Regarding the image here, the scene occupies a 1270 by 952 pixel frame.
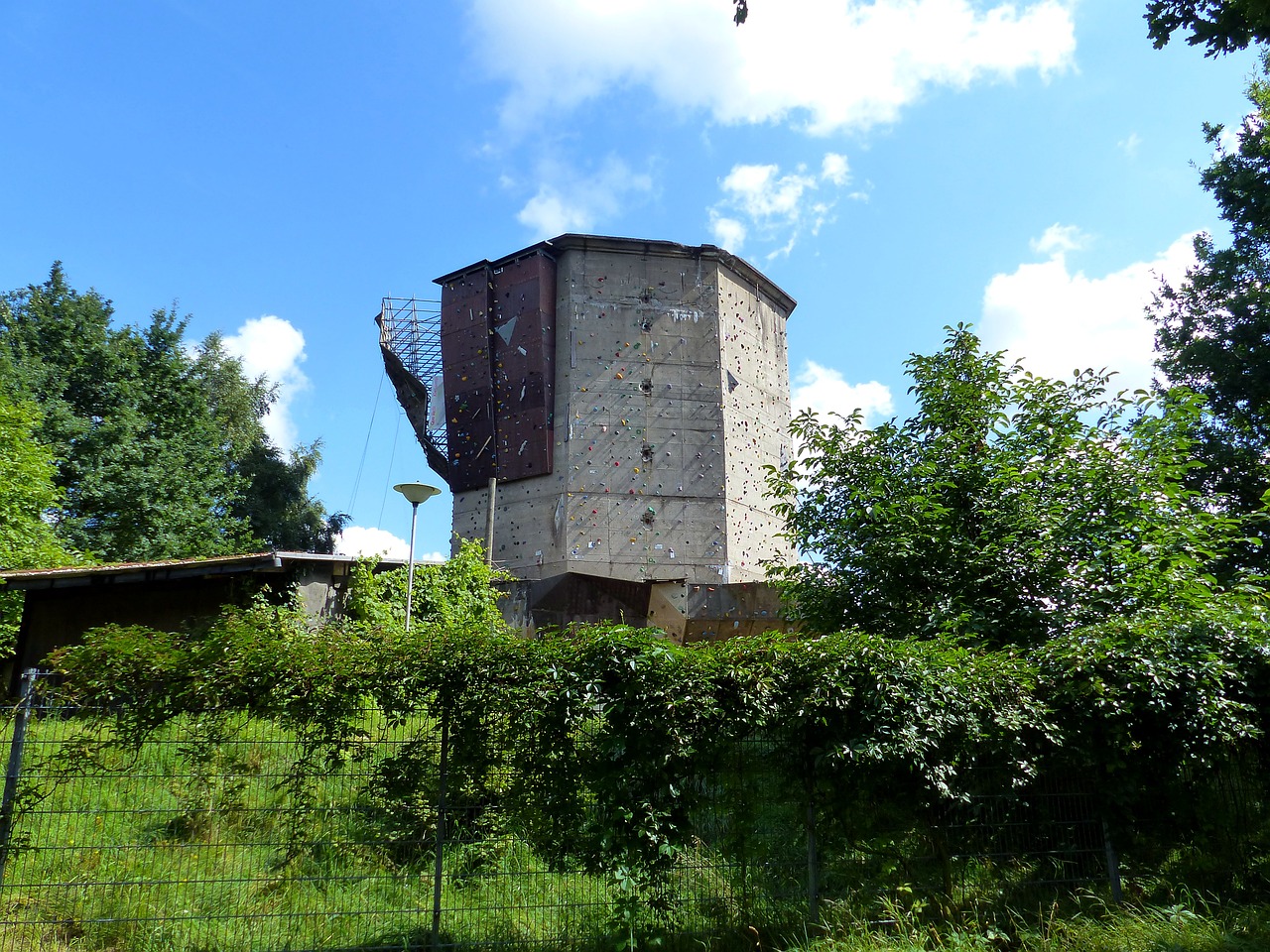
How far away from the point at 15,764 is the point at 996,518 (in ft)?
29.3

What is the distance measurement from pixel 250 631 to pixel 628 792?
305 centimetres

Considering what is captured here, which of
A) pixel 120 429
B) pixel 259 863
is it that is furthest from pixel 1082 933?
pixel 120 429

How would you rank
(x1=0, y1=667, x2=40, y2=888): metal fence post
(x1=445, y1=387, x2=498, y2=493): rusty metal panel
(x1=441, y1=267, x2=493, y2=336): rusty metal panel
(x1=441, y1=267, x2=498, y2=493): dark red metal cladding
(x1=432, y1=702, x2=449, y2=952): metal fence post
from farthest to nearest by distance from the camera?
(x1=441, y1=267, x2=493, y2=336): rusty metal panel, (x1=441, y1=267, x2=498, y2=493): dark red metal cladding, (x1=445, y1=387, x2=498, y2=493): rusty metal panel, (x1=432, y1=702, x2=449, y2=952): metal fence post, (x1=0, y1=667, x2=40, y2=888): metal fence post

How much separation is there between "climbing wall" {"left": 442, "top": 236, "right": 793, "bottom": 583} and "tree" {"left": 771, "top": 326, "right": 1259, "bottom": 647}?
1627 centimetres

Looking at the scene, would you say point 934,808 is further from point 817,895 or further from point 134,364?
point 134,364

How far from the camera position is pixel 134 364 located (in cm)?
2778

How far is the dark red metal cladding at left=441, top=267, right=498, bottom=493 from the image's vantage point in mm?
28062

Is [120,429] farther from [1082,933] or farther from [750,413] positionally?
[1082,933]

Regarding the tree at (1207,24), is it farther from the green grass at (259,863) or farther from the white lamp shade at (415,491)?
the white lamp shade at (415,491)

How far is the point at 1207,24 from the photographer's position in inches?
295

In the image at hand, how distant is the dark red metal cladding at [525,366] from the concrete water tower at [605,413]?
0.05 meters

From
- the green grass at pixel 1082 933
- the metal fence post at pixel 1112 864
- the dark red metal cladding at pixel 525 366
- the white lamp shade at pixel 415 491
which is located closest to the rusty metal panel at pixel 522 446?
the dark red metal cladding at pixel 525 366

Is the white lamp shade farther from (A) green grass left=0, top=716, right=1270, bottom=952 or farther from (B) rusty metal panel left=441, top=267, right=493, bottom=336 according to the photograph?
(B) rusty metal panel left=441, top=267, right=493, bottom=336

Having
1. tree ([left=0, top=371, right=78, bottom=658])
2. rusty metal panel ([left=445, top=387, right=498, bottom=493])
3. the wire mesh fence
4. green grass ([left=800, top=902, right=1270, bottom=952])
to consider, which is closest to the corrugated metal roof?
tree ([left=0, top=371, right=78, bottom=658])
